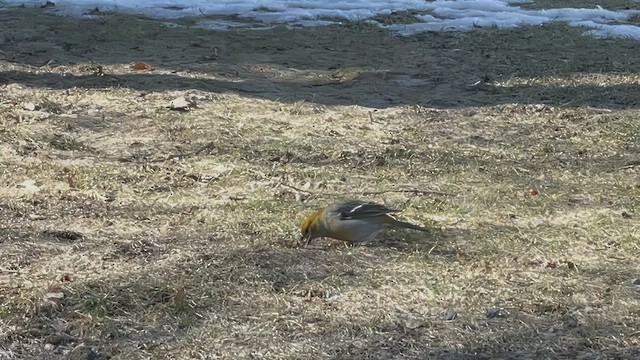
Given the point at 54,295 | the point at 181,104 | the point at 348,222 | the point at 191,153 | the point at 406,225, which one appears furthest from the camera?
the point at 181,104

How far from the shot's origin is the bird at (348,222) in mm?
4414

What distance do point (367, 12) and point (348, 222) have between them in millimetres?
7150

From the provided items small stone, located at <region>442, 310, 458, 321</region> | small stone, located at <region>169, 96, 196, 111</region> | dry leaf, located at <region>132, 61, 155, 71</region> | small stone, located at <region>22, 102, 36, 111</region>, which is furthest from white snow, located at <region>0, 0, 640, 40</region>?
small stone, located at <region>442, 310, 458, 321</region>

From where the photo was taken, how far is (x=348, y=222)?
14.5 feet

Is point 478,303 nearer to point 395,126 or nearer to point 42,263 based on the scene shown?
point 42,263

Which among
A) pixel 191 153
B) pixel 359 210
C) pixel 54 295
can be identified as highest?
pixel 359 210

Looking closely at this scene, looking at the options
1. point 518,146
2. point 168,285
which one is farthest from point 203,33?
point 168,285

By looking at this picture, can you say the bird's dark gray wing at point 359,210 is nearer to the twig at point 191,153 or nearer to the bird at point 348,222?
the bird at point 348,222

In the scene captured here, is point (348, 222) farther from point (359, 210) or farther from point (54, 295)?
point (54, 295)

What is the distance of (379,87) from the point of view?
7.95m

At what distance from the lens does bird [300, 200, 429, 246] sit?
14.5 ft

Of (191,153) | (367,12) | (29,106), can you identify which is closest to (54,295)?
(191,153)

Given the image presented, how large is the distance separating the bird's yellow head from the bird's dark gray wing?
106 mm

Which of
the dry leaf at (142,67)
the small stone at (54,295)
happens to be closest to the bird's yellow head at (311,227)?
the small stone at (54,295)
